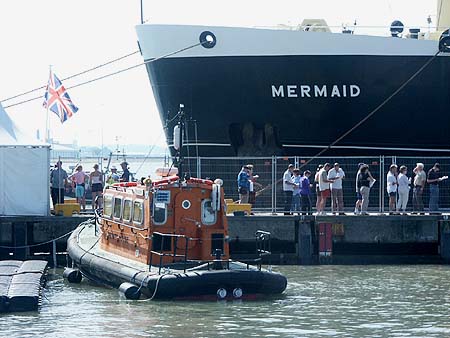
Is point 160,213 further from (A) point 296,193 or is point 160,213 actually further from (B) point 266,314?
(A) point 296,193

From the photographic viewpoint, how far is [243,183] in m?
28.4

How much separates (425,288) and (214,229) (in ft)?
14.1

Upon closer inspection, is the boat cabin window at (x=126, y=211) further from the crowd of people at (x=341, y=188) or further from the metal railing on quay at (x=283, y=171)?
the metal railing on quay at (x=283, y=171)

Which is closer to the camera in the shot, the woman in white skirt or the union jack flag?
the woman in white skirt

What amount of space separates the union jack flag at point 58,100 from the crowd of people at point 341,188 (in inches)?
367

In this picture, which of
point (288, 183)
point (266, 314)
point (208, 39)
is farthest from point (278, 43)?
point (266, 314)

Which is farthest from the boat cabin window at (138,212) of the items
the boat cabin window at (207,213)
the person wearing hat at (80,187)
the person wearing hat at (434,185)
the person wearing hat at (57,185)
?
the person wearing hat at (434,185)

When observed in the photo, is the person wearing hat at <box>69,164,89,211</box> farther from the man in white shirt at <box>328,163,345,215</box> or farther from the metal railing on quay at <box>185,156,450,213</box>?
the man in white shirt at <box>328,163,345,215</box>

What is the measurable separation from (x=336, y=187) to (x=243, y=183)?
2145 mm

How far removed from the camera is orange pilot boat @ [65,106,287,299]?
806 inches

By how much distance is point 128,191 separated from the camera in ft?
75.4

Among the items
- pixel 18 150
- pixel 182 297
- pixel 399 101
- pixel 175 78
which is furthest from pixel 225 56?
pixel 182 297

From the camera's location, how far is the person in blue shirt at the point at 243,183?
28312 mm

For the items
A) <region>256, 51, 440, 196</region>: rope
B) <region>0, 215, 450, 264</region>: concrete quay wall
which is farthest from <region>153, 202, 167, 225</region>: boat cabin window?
<region>256, 51, 440, 196</region>: rope
